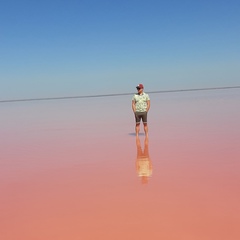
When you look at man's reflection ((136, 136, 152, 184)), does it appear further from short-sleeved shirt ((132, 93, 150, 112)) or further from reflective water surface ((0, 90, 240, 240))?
short-sleeved shirt ((132, 93, 150, 112))

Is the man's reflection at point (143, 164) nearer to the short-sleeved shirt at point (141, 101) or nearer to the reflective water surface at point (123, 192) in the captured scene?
the reflective water surface at point (123, 192)

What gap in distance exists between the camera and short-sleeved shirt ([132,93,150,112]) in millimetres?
10438

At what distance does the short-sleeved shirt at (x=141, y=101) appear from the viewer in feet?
34.2

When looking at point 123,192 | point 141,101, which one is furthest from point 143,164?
point 141,101

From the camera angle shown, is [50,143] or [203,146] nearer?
[203,146]

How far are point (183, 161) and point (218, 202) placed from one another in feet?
8.26

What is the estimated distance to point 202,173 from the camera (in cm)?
591

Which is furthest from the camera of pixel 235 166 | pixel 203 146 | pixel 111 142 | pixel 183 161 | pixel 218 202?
pixel 111 142

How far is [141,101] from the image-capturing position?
1045cm

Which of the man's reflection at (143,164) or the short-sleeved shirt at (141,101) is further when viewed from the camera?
the short-sleeved shirt at (141,101)

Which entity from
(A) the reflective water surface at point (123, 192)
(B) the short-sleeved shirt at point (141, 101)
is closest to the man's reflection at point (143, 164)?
(A) the reflective water surface at point (123, 192)

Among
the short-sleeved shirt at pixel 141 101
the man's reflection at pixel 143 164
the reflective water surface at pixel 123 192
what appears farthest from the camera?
the short-sleeved shirt at pixel 141 101

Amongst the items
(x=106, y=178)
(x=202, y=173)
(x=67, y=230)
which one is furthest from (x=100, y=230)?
(x=202, y=173)

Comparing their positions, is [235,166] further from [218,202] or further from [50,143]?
[50,143]
